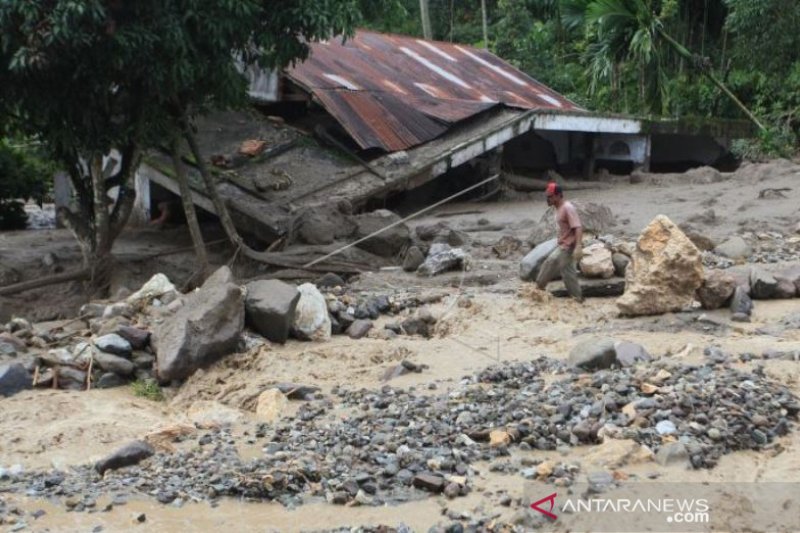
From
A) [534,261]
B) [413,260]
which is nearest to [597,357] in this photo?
Answer: [534,261]

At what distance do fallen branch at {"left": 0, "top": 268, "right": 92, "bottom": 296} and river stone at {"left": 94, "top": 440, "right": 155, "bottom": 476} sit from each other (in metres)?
5.90

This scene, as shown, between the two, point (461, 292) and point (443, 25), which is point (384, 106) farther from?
point (443, 25)

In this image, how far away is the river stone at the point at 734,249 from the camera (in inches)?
464

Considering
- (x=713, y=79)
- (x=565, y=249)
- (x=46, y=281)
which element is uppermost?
(x=713, y=79)

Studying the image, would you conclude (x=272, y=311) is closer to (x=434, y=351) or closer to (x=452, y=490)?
(x=434, y=351)

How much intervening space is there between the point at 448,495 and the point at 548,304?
5055mm

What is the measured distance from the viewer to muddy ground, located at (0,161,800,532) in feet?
18.5

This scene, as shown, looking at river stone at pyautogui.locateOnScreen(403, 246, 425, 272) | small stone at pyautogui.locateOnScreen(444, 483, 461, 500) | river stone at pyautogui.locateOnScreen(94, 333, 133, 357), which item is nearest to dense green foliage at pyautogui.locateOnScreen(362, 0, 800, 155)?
river stone at pyautogui.locateOnScreen(403, 246, 425, 272)

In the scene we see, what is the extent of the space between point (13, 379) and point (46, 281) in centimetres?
378

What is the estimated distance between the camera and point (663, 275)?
960 cm

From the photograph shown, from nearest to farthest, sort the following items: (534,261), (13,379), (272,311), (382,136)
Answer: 1. (13,379)
2. (272,311)
3. (534,261)
4. (382,136)

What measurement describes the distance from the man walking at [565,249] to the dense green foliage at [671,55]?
787 centimetres

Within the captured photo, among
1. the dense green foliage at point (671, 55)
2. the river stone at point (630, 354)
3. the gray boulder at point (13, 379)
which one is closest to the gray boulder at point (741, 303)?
the river stone at point (630, 354)

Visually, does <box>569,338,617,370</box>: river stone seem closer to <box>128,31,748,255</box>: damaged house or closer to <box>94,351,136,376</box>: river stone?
<box>94,351,136,376</box>: river stone
